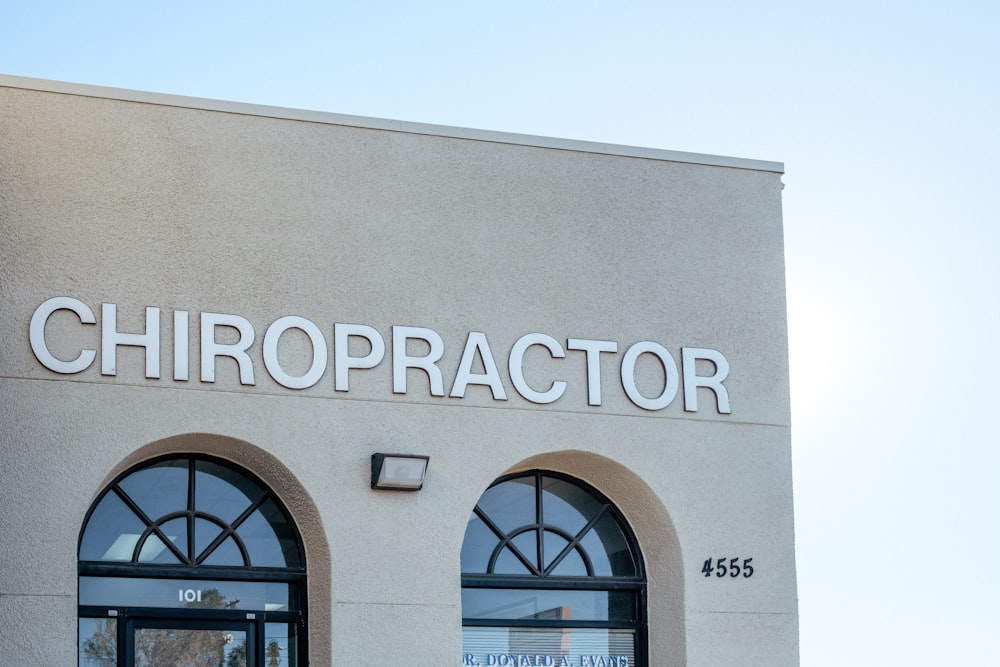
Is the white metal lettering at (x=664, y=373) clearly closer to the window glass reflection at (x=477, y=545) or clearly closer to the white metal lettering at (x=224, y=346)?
the window glass reflection at (x=477, y=545)

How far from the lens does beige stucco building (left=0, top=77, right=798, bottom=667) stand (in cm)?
965

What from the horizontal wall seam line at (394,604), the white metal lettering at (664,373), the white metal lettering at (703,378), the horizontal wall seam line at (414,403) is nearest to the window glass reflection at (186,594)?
the horizontal wall seam line at (394,604)

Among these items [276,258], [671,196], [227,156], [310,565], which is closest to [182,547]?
[310,565]

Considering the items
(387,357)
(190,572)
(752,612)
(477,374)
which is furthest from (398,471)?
(752,612)

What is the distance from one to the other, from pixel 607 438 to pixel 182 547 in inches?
121

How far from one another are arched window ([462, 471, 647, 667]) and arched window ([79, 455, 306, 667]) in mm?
1361

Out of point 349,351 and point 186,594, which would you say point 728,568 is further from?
point 186,594

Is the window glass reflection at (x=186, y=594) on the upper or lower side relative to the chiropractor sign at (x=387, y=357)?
lower

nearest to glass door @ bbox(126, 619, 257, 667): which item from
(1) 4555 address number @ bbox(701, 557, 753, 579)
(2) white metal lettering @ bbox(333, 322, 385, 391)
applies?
(2) white metal lettering @ bbox(333, 322, 385, 391)

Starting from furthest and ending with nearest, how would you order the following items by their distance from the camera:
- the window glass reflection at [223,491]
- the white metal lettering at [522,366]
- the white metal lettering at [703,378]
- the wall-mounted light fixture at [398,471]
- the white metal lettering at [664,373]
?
the white metal lettering at [703,378] < the white metal lettering at [664,373] < the white metal lettering at [522,366] < the window glass reflection at [223,491] < the wall-mounted light fixture at [398,471]

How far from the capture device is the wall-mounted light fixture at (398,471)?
9.90 metres

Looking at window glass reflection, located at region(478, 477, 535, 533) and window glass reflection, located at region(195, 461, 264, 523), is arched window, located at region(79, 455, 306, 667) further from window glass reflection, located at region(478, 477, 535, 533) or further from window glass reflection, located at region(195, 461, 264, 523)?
window glass reflection, located at region(478, 477, 535, 533)

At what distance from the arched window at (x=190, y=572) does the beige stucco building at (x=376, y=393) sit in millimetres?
19

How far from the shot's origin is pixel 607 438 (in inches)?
422
